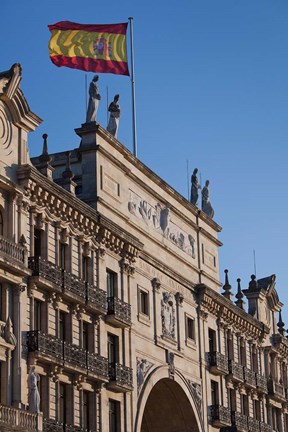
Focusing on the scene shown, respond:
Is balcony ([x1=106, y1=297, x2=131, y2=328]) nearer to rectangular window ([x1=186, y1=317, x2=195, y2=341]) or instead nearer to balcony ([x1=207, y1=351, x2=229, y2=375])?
rectangular window ([x1=186, y1=317, x2=195, y2=341])

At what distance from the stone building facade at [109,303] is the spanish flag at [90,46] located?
3.35m

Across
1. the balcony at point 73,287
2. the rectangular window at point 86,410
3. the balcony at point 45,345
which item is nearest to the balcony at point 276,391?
the rectangular window at point 86,410

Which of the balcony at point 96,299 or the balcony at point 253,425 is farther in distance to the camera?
the balcony at point 253,425

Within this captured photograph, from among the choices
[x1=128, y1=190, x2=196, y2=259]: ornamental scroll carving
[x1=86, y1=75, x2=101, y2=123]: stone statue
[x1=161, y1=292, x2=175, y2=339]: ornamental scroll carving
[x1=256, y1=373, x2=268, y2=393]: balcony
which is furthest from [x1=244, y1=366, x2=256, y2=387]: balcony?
[x1=86, y1=75, x2=101, y2=123]: stone statue

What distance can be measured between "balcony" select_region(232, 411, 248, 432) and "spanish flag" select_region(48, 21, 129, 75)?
25016 mm

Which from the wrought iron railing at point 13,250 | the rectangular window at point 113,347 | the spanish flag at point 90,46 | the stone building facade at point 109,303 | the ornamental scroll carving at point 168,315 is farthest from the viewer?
the ornamental scroll carving at point 168,315

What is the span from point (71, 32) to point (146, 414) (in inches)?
950

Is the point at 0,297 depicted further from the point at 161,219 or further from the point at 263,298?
the point at 263,298

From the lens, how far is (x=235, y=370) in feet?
235

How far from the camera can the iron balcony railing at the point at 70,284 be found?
1882 inches

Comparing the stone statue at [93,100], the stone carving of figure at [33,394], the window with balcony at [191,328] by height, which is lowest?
the stone carving of figure at [33,394]

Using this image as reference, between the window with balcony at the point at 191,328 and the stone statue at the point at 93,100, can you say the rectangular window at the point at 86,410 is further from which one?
the window with balcony at the point at 191,328

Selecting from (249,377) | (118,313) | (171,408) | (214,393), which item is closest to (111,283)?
(118,313)

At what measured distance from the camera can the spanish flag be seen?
181ft
